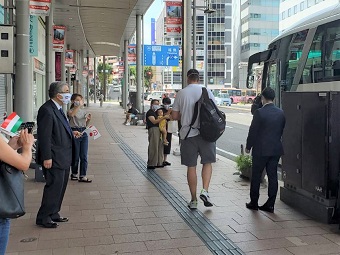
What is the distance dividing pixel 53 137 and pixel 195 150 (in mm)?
1950

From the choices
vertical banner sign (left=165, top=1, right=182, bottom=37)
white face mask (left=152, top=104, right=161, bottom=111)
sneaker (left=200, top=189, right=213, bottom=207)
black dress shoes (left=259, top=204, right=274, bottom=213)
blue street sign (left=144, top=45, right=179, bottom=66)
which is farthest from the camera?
blue street sign (left=144, top=45, right=179, bottom=66)

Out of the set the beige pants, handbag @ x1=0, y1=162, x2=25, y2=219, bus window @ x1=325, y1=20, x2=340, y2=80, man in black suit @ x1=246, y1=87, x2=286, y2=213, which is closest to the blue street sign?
bus window @ x1=325, y1=20, x2=340, y2=80

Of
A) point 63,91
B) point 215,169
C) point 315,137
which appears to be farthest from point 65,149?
point 215,169

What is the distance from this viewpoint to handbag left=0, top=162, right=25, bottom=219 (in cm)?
259

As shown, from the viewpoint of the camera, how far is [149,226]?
4.98 metres

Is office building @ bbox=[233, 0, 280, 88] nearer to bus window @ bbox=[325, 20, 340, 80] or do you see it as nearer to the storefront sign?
the storefront sign

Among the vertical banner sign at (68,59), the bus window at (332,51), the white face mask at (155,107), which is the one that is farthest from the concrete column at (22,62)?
the vertical banner sign at (68,59)

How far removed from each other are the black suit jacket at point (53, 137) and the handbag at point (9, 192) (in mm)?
2033

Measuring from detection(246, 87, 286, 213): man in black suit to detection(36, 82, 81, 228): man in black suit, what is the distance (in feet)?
8.32

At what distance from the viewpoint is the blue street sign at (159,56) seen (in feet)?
98.4

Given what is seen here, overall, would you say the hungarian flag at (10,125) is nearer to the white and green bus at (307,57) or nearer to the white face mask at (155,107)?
the white face mask at (155,107)

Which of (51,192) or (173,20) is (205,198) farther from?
(173,20)

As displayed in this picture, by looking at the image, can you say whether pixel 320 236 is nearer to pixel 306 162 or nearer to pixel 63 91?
pixel 306 162

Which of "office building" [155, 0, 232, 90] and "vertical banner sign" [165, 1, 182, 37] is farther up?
"office building" [155, 0, 232, 90]
